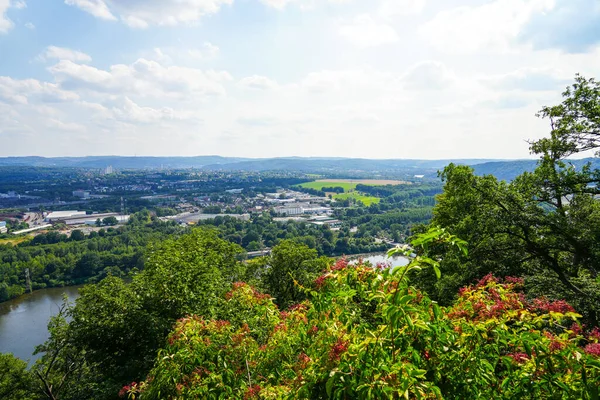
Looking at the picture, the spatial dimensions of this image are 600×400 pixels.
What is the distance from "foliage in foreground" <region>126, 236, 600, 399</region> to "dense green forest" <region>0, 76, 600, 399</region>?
0.02 meters

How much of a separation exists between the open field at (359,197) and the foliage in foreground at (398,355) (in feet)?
415

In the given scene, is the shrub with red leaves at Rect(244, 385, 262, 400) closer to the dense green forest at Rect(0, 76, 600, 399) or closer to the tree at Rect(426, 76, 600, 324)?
the dense green forest at Rect(0, 76, 600, 399)

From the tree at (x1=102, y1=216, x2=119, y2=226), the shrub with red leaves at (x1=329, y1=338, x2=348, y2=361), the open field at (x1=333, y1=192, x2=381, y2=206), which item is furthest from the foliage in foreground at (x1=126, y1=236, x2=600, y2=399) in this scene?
the open field at (x1=333, y1=192, x2=381, y2=206)

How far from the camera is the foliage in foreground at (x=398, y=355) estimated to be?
8.18ft

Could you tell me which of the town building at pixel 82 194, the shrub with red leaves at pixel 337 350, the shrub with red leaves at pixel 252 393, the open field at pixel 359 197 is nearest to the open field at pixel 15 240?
the town building at pixel 82 194

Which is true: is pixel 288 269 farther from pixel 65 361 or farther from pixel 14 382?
pixel 14 382

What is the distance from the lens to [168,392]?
13.8ft

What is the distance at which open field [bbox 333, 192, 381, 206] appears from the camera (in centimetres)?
13320

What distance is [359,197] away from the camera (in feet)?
487

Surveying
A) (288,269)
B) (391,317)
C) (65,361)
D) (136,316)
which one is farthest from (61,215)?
(391,317)

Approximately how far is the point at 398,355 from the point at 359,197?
14749cm

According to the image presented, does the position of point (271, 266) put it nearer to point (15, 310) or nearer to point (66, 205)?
point (15, 310)

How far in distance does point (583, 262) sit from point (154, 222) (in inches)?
3710

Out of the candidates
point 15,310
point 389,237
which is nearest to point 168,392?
point 15,310
